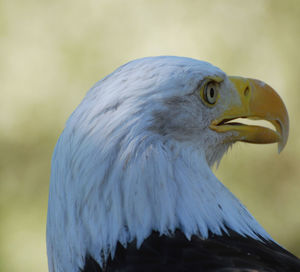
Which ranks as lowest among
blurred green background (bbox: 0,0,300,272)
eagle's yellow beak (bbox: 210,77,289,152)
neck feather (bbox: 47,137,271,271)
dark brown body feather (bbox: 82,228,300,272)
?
dark brown body feather (bbox: 82,228,300,272)

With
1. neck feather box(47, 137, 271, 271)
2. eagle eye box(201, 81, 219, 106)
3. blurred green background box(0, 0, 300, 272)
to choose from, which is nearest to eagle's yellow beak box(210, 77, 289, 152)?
eagle eye box(201, 81, 219, 106)

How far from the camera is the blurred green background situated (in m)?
5.69

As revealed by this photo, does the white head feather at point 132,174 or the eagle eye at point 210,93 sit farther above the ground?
the eagle eye at point 210,93

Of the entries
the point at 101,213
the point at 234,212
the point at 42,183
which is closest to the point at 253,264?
the point at 234,212

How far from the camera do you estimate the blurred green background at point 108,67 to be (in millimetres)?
5688

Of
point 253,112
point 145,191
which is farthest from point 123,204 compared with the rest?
point 253,112

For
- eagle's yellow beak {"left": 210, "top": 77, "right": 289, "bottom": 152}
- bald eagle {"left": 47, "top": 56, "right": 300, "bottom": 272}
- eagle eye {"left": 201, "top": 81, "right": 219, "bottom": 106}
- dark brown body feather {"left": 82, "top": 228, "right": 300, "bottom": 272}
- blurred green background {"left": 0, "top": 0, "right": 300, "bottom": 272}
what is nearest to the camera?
dark brown body feather {"left": 82, "top": 228, "right": 300, "bottom": 272}

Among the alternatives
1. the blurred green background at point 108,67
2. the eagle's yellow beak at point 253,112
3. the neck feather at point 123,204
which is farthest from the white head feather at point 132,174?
the blurred green background at point 108,67

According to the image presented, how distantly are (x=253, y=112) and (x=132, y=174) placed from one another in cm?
68

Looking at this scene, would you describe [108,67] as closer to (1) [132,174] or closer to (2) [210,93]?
(2) [210,93]

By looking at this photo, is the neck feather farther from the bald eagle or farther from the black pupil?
the black pupil

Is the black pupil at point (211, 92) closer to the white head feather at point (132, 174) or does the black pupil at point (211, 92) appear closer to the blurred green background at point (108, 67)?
the white head feather at point (132, 174)

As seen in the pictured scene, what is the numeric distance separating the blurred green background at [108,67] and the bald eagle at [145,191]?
3.34 m

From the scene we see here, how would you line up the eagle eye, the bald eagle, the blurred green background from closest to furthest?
the bald eagle < the eagle eye < the blurred green background
